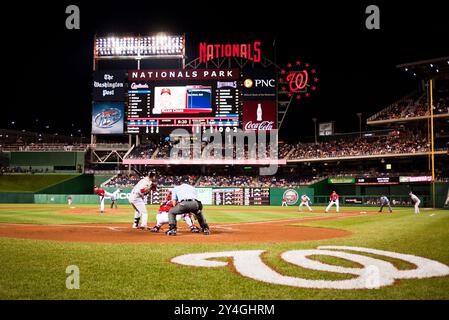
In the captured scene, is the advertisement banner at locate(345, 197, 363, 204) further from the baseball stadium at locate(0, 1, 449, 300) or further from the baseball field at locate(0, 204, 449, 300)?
the baseball field at locate(0, 204, 449, 300)

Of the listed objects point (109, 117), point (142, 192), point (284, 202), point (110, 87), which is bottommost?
point (284, 202)

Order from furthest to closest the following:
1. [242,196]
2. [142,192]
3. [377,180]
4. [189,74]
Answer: [189,74], [377,180], [242,196], [142,192]

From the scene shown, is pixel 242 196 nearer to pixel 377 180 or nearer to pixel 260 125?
pixel 260 125

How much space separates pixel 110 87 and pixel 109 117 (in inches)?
137

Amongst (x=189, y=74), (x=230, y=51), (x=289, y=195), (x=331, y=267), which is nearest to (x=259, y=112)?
(x=230, y=51)

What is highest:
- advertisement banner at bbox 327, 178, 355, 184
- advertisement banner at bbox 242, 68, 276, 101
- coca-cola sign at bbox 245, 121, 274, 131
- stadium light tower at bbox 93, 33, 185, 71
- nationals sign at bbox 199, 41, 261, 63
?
stadium light tower at bbox 93, 33, 185, 71

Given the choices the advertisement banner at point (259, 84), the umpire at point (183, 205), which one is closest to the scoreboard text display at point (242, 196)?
the advertisement banner at point (259, 84)

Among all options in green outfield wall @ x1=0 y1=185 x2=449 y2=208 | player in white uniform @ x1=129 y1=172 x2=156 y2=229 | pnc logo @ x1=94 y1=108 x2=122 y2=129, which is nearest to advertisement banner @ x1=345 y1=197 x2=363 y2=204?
green outfield wall @ x1=0 y1=185 x2=449 y2=208

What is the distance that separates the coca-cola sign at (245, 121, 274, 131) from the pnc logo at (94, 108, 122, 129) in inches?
589

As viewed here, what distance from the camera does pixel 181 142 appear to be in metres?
46.5

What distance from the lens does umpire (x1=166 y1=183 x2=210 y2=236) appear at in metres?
10.1

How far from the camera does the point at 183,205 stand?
10.1 meters

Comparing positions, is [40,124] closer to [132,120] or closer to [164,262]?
[132,120]
